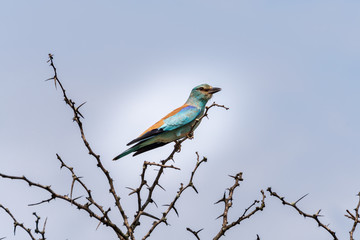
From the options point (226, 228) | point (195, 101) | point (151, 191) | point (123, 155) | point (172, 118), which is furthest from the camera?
point (195, 101)

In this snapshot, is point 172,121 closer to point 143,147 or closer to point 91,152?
point 143,147

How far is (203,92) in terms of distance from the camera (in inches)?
365

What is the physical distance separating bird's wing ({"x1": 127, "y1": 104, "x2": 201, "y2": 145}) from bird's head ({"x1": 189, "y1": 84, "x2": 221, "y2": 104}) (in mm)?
412

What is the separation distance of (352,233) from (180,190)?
143 centimetres

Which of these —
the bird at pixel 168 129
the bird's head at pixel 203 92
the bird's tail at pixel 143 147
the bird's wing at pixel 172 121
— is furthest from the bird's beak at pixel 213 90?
the bird's tail at pixel 143 147

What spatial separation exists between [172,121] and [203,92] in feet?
3.99

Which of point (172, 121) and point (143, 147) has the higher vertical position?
point (172, 121)

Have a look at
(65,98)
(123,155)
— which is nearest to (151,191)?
(65,98)

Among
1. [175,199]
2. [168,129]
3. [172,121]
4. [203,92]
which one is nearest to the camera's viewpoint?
[175,199]

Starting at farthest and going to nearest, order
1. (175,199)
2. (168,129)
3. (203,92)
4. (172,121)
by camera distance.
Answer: (203,92), (172,121), (168,129), (175,199)

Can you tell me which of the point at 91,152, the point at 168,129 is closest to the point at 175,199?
the point at 91,152

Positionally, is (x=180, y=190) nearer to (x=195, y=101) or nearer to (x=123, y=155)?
(x=123, y=155)

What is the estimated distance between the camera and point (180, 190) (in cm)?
474

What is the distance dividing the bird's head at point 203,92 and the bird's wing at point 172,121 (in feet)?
1.35
